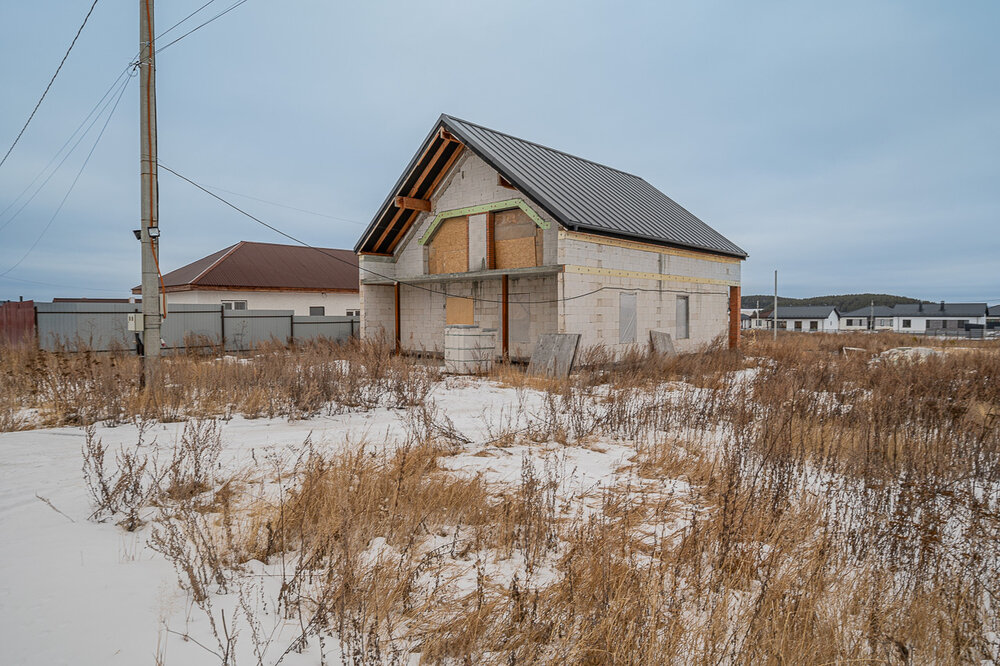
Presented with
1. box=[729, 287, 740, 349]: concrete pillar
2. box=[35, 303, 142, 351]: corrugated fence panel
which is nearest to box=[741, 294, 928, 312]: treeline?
box=[729, 287, 740, 349]: concrete pillar

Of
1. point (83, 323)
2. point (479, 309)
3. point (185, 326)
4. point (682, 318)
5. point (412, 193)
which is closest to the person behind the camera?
point (83, 323)

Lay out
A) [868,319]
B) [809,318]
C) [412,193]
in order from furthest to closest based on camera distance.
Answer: [809,318] < [868,319] < [412,193]

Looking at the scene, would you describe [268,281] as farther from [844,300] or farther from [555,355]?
[844,300]

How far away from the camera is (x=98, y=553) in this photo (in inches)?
135

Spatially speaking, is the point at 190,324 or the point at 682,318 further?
the point at 190,324

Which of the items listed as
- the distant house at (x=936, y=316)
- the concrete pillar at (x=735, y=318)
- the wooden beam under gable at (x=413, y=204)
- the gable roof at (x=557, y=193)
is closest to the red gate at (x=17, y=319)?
the gable roof at (x=557, y=193)

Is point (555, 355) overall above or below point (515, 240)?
below

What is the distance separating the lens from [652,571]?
10.3 ft

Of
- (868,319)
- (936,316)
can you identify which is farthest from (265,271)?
(936,316)

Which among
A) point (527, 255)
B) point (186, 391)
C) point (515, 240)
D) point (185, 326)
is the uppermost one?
point (515, 240)

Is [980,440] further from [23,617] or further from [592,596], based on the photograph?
[23,617]

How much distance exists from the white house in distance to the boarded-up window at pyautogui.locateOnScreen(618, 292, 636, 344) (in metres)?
14.4

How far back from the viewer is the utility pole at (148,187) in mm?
9203

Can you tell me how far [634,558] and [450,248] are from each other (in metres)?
16.5
